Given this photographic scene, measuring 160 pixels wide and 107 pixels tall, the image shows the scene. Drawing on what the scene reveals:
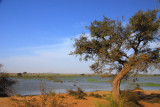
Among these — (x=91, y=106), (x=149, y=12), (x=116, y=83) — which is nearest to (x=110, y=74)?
(x=116, y=83)

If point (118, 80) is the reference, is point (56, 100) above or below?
below

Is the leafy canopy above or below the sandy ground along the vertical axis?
above

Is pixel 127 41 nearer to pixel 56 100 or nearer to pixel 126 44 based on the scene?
pixel 126 44

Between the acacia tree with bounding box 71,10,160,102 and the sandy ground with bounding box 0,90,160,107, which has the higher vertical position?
the acacia tree with bounding box 71,10,160,102

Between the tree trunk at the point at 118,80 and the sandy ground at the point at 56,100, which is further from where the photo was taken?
the tree trunk at the point at 118,80

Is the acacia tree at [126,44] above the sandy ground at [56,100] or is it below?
above

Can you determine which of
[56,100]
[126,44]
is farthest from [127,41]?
[56,100]

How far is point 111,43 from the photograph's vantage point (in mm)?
13531

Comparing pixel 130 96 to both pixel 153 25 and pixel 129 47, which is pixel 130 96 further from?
pixel 153 25

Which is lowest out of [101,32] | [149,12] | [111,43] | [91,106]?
[91,106]

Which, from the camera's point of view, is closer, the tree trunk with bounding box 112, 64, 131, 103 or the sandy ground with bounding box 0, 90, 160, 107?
the sandy ground with bounding box 0, 90, 160, 107

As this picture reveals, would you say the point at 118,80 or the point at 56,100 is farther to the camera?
the point at 118,80

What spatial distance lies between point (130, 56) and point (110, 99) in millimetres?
5415

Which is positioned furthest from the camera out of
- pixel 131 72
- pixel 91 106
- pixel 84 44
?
pixel 84 44
